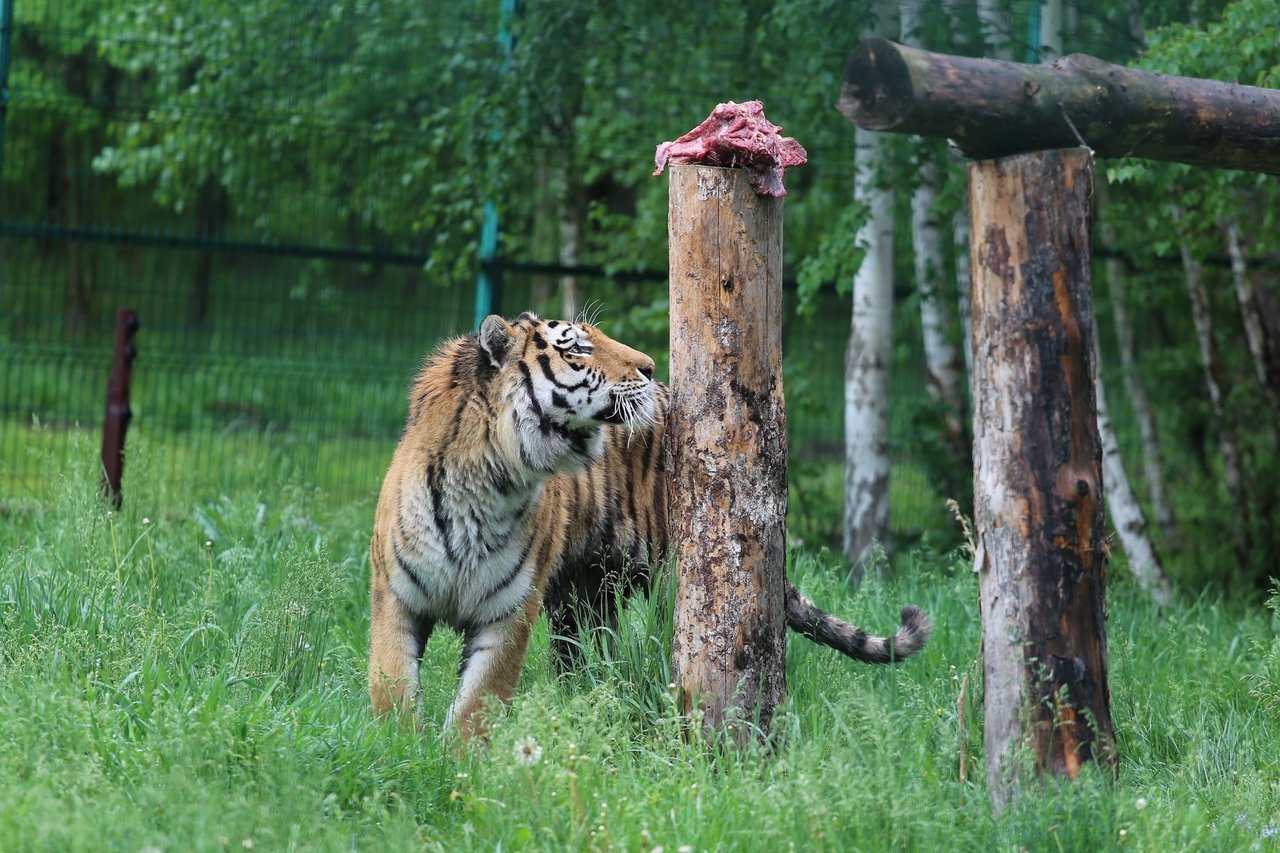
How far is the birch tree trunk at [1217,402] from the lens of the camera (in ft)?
31.2

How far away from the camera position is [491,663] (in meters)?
4.70

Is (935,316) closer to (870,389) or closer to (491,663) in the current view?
(870,389)

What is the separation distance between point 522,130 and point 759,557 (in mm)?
4426

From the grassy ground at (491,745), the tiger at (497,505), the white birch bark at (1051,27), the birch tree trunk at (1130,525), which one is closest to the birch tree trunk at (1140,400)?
the birch tree trunk at (1130,525)

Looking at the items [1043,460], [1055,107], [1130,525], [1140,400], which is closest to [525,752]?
[1043,460]

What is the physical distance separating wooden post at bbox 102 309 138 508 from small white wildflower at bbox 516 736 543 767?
436cm

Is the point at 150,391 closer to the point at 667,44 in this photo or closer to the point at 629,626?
the point at 667,44

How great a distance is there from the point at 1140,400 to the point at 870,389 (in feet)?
10.5

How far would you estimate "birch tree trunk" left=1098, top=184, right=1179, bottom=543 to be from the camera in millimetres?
10203

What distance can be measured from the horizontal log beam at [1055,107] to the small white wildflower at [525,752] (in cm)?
180

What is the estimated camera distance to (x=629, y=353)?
15.5 feet

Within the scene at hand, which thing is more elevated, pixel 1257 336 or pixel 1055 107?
pixel 1055 107

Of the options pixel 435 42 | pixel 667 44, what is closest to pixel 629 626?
pixel 667 44

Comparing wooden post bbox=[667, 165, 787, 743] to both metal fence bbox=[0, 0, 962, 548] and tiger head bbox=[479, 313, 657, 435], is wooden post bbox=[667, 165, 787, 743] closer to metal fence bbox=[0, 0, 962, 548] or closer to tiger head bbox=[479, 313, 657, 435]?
tiger head bbox=[479, 313, 657, 435]
